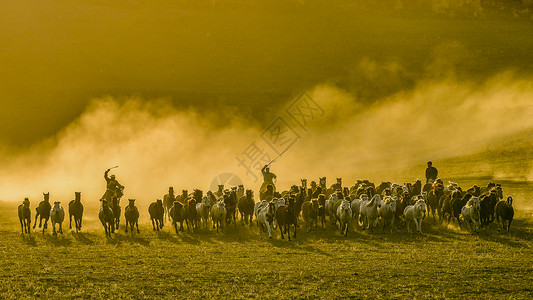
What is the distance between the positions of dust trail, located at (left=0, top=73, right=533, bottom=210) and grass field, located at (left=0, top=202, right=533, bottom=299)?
25284 mm

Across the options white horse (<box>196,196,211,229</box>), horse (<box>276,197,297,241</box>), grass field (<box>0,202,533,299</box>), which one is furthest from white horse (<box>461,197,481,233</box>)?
white horse (<box>196,196,211,229</box>)

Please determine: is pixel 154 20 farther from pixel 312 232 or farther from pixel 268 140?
pixel 312 232

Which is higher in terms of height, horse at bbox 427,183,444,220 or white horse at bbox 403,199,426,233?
horse at bbox 427,183,444,220

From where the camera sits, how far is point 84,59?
388 feet

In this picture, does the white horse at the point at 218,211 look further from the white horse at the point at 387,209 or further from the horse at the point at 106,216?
the white horse at the point at 387,209

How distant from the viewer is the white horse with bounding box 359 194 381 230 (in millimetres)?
27766

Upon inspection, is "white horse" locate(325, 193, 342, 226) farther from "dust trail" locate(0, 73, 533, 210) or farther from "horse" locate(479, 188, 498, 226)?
"dust trail" locate(0, 73, 533, 210)

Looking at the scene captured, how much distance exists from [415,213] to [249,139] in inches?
2514

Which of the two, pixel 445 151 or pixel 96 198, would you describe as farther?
pixel 445 151

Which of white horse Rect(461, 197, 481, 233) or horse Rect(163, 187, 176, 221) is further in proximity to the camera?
horse Rect(163, 187, 176, 221)

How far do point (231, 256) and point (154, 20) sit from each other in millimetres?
114277

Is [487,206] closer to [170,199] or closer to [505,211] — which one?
[505,211]

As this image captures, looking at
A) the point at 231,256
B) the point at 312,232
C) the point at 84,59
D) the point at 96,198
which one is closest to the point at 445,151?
the point at 96,198

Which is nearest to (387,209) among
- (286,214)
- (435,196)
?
(286,214)
